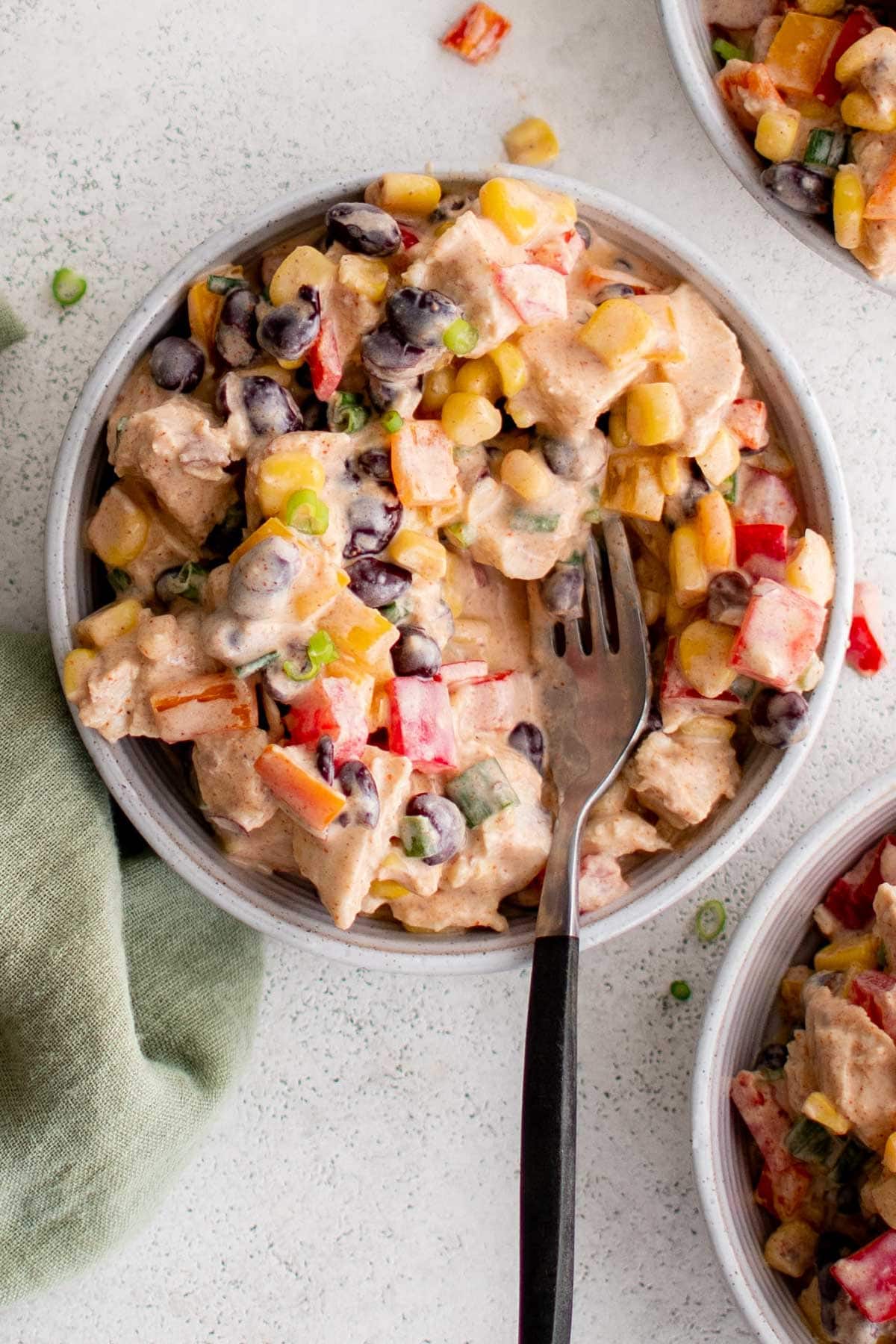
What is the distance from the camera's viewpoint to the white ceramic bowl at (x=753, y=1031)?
2521mm

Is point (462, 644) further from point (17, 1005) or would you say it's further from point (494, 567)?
point (17, 1005)

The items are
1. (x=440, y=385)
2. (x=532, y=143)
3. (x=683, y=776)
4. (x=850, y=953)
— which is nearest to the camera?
(x=440, y=385)

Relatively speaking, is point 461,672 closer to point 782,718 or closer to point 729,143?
point 782,718

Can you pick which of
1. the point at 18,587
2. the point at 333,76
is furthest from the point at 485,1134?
the point at 333,76

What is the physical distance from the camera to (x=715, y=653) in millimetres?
2367

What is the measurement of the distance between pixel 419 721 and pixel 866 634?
3.53 ft

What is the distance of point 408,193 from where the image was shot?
2.35 meters

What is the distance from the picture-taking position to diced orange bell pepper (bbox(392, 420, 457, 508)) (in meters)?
2.26

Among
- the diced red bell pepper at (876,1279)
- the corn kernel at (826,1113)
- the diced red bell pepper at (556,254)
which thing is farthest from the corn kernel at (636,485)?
the diced red bell pepper at (876,1279)

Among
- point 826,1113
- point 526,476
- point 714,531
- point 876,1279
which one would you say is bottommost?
point 876,1279

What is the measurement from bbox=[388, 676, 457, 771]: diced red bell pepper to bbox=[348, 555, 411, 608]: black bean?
0.14m

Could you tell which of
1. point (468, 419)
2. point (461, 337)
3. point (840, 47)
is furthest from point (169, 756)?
point (840, 47)

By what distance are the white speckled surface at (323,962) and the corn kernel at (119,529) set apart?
45cm

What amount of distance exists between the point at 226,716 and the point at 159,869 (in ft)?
1.87
